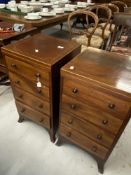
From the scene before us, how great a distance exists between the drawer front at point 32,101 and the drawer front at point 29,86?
0.05 m

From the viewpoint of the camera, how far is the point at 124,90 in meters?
0.77

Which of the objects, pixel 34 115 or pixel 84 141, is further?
pixel 34 115

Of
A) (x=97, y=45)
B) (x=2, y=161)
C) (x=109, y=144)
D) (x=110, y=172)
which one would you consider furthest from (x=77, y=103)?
(x=97, y=45)

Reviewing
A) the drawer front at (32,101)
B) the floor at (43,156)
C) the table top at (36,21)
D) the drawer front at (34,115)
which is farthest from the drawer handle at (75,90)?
the table top at (36,21)

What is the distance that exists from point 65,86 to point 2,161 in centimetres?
90

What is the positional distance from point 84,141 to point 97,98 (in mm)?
480

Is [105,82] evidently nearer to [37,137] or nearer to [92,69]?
[92,69]

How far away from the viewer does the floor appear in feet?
4.24

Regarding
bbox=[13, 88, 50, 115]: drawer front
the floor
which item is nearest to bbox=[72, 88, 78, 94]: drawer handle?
bbox=[13, 88, 50, 115]: drawer front

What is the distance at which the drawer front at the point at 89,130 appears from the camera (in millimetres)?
1033

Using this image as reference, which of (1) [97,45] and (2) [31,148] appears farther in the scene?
(1) [97,45]

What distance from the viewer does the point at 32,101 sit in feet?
4.23

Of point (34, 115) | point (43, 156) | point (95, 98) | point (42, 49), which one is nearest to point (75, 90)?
point (95, 98)

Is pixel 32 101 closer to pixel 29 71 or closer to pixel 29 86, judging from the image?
pixel 29 86
